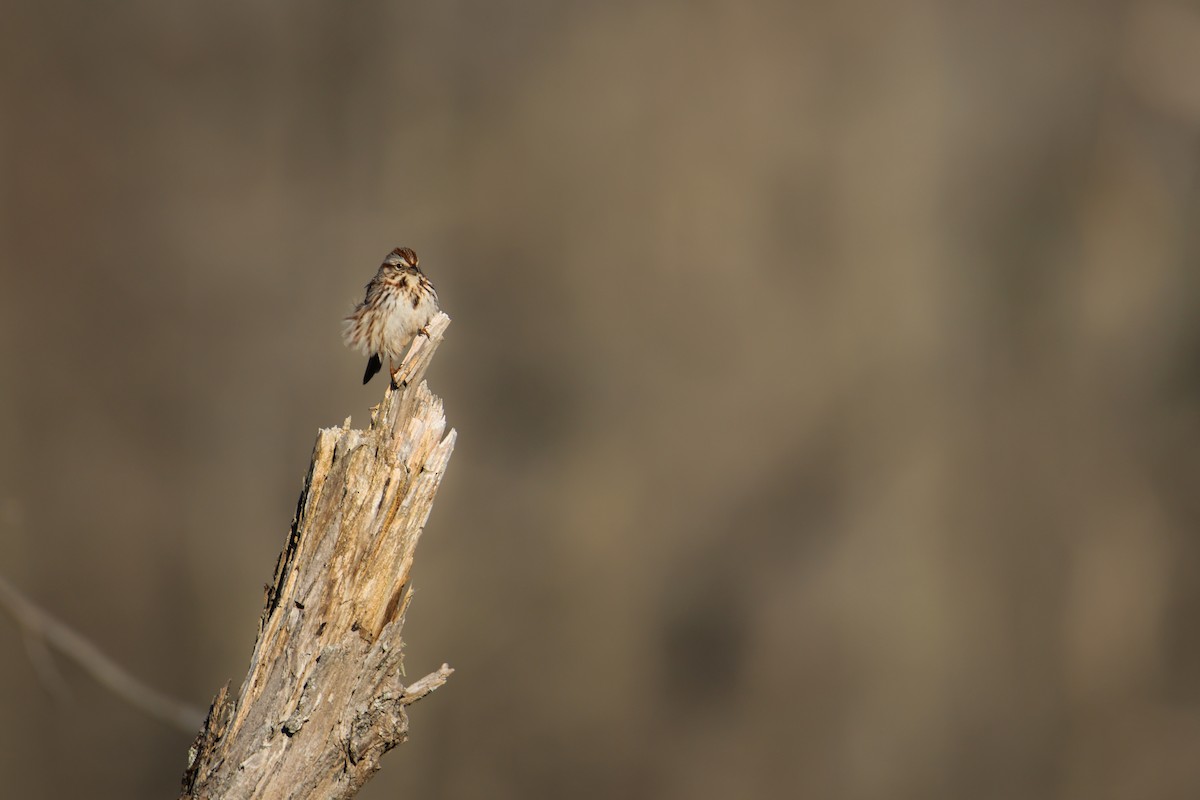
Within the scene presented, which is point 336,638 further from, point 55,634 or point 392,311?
point 55,634

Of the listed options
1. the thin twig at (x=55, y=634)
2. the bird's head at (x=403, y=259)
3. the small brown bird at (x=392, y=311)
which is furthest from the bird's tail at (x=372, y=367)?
the thin twig at (x=55, y=634)

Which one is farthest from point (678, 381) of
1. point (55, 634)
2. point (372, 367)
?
point (55, 634)

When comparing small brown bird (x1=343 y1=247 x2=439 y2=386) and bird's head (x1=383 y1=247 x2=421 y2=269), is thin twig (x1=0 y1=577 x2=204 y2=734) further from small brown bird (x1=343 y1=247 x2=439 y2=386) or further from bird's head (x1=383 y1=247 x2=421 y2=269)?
bird's head (x1=383 y1=247 x2=421 y2=269)

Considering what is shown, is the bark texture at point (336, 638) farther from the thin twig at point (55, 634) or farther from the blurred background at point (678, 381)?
the blurred background at point (678, 381)

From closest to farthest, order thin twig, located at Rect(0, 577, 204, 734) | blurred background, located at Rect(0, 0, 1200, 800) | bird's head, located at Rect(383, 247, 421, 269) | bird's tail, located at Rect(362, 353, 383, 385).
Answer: thin twig, located at Rect(0, 577, 204, 734) < bird's head, located at Rect(383, 247, 421, 269) < bird's tail, located at Rect(362, 353, 383, 385) < blurred background, located at Rect(0, 0, 1200, 800)

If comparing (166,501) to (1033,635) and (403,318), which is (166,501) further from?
(1033,635)

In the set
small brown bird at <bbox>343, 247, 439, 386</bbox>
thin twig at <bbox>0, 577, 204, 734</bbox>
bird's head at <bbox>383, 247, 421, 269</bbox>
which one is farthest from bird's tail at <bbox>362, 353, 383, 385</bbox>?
thin twig at <bbox>0, 577, 204, 734</bbox>
